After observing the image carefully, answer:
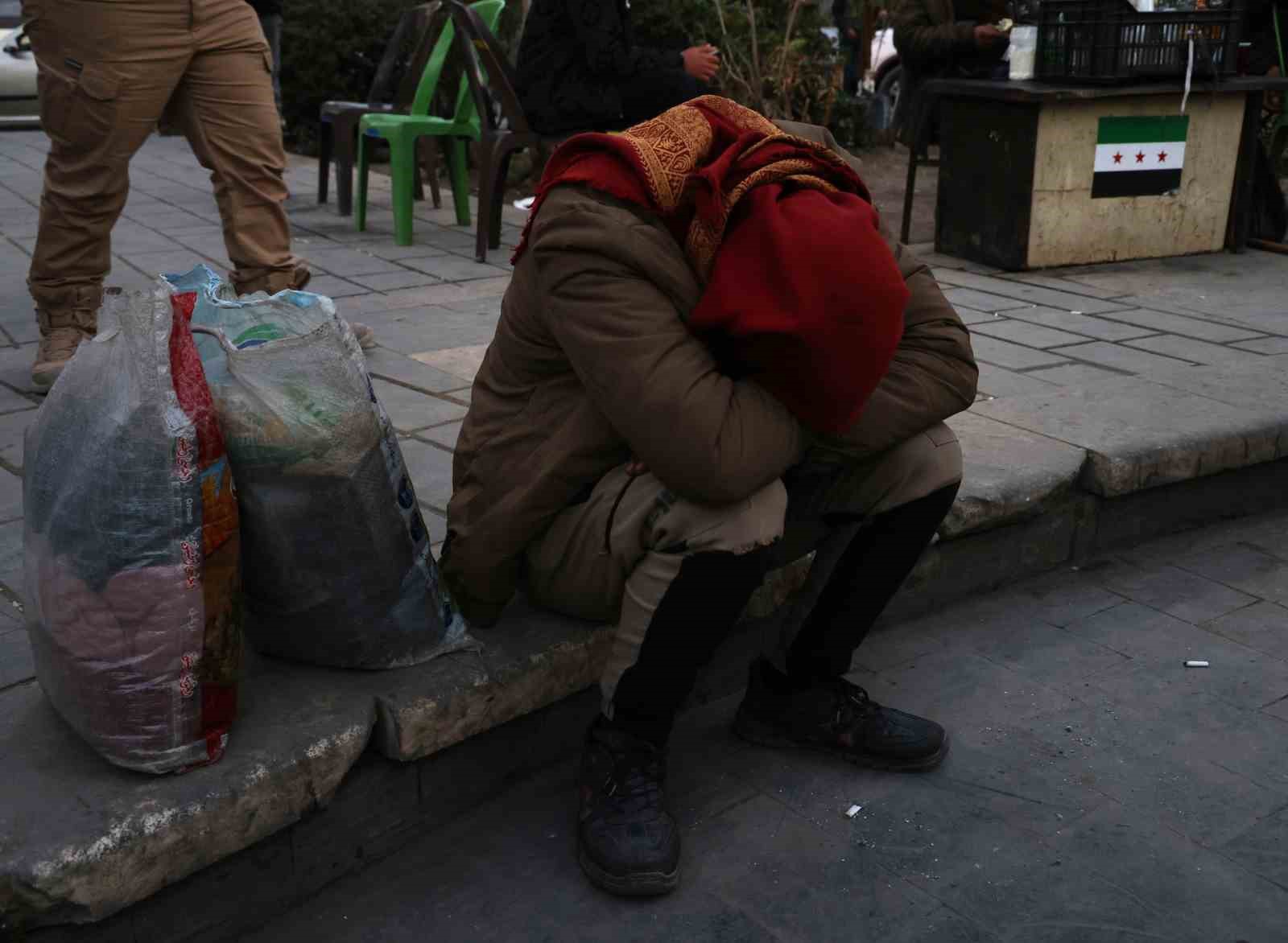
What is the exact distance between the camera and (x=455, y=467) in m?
2.29

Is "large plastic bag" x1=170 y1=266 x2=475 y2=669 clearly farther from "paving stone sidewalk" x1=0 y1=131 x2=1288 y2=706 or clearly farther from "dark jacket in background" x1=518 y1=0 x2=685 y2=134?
"dark jacket in background" x1=518 y1=0 x2=685 y2=134

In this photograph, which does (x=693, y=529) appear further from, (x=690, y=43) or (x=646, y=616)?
(x=690, y=43)

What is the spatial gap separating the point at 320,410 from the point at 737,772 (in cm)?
101

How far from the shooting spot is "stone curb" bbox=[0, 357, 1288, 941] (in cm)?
176

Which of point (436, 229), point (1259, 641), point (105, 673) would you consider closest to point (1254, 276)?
point (1259, 641)

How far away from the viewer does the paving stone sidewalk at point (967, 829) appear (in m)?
2.01

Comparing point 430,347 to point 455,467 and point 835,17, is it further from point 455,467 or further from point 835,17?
point 835,17

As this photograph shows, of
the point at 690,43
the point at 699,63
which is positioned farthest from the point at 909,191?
the point at 690,43

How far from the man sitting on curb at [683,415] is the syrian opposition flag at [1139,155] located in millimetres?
3847

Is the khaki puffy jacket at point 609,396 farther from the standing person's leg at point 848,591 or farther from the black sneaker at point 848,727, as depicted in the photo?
the black sneaker at point 848,727

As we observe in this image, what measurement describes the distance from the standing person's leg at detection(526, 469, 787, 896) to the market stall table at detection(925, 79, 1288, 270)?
13.2 feet

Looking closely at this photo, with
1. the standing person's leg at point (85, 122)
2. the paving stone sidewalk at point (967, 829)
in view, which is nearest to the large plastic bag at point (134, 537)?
the paving stone sidewalk at point (967, 829)

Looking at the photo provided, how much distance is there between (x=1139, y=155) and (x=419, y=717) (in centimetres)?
482

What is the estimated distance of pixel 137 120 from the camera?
357 centimetres
